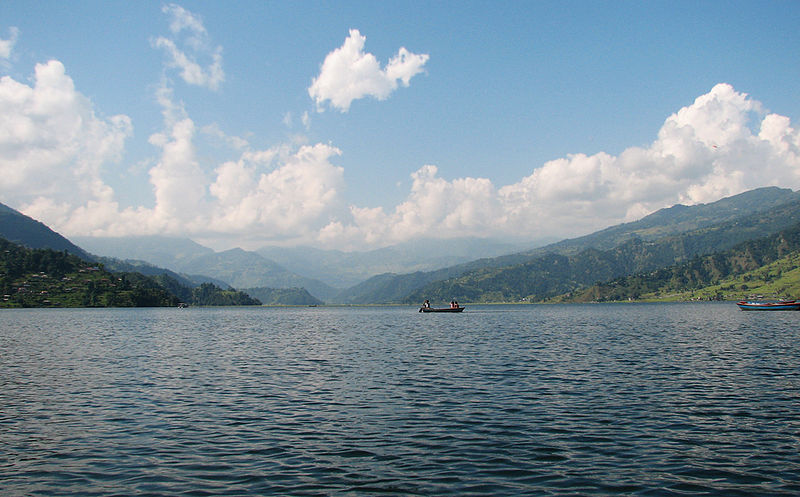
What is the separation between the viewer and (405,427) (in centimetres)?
3216

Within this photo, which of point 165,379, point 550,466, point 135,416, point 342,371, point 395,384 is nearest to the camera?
point 550,466

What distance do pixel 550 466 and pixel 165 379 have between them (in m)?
41.3

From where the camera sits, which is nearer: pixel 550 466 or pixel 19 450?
pixel 550 466

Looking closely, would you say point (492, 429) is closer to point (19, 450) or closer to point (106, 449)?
point (106, 449)

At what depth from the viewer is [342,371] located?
187ft

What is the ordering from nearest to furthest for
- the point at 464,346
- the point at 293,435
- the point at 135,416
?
1. the point at 293,435
2. the point at 135,416
3. the point at 464,346

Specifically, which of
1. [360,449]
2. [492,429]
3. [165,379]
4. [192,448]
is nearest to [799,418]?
[492,429]

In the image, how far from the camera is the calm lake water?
2291cm

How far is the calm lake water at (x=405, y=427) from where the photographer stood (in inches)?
902

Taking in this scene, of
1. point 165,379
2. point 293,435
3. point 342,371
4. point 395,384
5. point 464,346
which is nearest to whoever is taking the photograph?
point 293,435

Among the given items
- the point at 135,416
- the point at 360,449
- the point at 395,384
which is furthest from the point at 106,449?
the point at 395,384

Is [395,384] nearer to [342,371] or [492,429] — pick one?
[342,371]

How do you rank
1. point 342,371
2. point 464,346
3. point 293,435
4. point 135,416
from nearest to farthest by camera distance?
1. point 293,435
2. point 135,416
3. point 342,371
4. point 464,346

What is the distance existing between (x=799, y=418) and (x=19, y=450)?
46.7m
